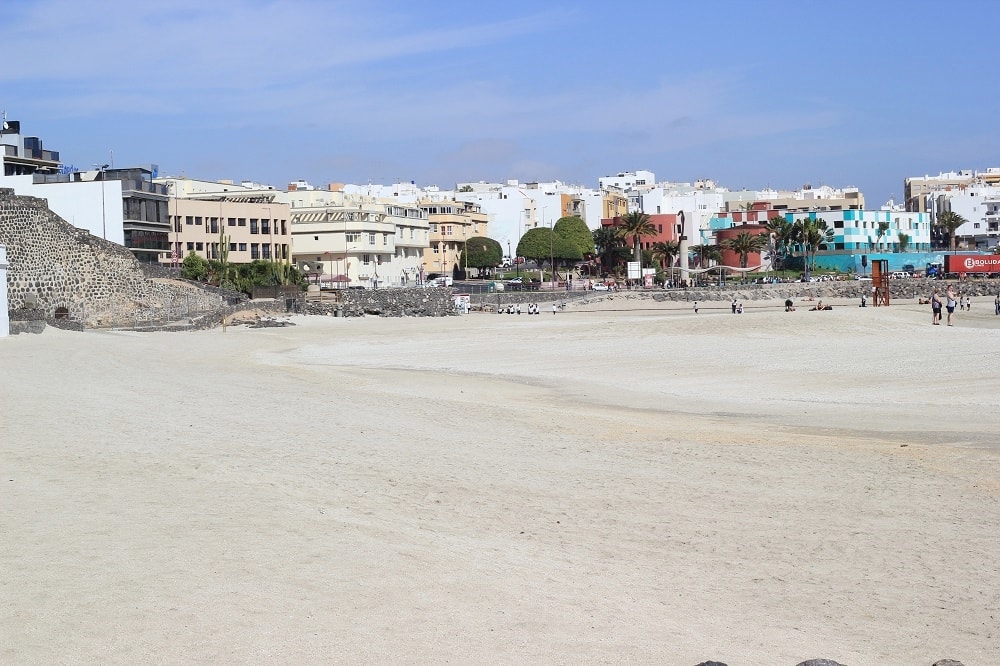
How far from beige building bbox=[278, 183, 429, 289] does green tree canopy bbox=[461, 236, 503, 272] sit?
1512 centimetres

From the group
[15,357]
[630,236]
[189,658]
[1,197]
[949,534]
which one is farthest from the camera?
[630,236]

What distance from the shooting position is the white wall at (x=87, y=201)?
55.0 m

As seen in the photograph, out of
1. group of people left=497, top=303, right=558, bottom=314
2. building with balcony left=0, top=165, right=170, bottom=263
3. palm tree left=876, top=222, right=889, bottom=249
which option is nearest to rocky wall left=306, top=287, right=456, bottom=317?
group of people left=497, top=303, right=558, bottom=314

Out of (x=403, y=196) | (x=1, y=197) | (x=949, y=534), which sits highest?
(x=403, y=196)

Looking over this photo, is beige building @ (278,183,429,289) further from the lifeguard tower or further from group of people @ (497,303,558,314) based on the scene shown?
the lifeguard tower

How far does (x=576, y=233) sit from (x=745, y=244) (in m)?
17.1

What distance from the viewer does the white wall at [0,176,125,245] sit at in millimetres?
55031

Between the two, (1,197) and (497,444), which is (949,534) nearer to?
(497,444)

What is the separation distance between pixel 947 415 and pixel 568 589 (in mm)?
11421

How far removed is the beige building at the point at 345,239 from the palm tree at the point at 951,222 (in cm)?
8166

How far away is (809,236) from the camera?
105 m

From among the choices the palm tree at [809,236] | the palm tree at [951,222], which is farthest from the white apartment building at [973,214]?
the palm tree at [809,236]

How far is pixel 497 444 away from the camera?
13.1 metres

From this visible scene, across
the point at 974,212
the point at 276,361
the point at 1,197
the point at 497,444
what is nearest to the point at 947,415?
the point at 497,444
